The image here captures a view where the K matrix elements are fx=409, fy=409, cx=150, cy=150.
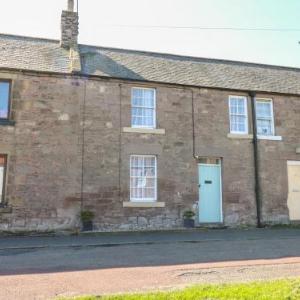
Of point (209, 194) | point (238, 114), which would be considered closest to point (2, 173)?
point (209, 194)

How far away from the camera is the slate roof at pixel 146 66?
1669 centimetres

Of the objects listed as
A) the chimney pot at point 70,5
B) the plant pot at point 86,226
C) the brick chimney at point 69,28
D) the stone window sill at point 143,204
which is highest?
the chimney pot at point 70,5

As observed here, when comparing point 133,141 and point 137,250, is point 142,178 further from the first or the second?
point 137,250

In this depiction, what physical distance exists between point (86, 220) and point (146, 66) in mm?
7537

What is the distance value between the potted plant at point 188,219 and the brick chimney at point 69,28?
350 inches

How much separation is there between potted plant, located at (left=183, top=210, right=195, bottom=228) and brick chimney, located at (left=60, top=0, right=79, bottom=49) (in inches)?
350

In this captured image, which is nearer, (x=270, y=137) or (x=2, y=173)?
A: (x=2, y=173)

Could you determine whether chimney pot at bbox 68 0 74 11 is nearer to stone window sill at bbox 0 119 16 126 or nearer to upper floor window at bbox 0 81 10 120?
upper floor window at bbox 0 81 10 120

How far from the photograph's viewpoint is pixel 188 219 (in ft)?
53.7

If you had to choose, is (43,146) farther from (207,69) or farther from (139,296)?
(139,296)

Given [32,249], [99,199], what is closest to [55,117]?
[99,199]

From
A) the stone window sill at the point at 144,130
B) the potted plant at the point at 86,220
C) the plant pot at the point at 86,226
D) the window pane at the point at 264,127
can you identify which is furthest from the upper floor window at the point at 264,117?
the plant pot at the point at 86,226

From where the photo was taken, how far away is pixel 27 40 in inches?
733

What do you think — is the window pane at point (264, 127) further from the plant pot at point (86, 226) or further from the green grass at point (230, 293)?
the green grass at point (230, 293)
